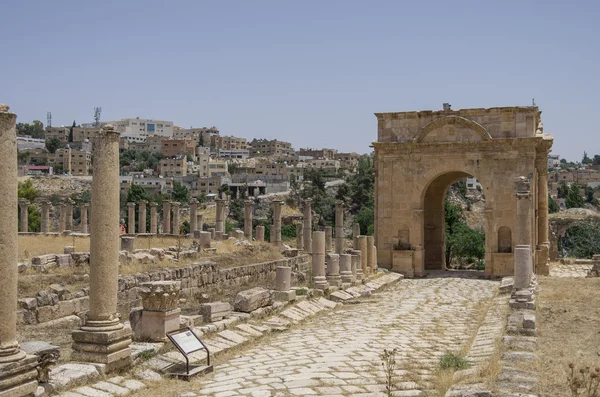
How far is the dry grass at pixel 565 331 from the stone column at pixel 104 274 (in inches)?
200

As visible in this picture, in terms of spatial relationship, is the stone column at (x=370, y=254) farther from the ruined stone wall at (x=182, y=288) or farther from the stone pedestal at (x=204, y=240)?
the stone pedestal at (x=204, y=240)

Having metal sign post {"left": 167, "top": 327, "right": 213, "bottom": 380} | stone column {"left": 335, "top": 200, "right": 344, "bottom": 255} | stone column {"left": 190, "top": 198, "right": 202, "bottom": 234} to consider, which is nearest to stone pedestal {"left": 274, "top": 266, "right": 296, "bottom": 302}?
metal sign post {"left": 167, "top": 327, "right": 213, "bottom": 380}

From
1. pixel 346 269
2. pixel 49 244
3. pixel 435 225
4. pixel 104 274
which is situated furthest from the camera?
pixel 435 225

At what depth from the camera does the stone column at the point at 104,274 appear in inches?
316

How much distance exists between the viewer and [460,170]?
2320cm

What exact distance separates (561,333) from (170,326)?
6.03 meters

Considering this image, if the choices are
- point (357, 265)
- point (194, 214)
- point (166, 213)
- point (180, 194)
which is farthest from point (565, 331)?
point (180, 194)

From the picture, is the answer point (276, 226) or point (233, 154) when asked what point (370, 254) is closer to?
point (276, 226)

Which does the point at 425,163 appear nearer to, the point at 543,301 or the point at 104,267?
the point at 543,301

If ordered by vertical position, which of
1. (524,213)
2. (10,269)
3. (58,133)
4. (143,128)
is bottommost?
(10,269)

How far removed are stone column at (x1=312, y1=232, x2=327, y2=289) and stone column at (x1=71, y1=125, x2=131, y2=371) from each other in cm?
882

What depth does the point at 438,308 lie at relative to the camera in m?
14.9

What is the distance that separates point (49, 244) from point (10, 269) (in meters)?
21.2

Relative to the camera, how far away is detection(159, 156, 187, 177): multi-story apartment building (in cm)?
11205
